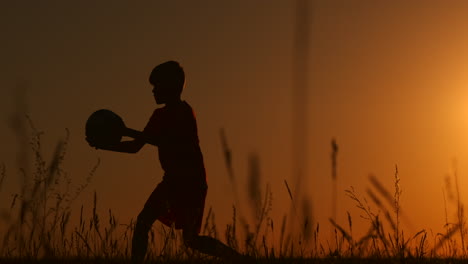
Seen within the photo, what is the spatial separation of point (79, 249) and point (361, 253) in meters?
2.18

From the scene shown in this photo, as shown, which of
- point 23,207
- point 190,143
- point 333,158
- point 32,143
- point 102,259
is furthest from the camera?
point 190,143

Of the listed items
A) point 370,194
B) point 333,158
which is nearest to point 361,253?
point 333,158

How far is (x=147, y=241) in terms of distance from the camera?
18.9 ft

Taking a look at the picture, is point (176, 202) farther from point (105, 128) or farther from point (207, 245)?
point (105, 128)

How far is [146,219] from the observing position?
5.89m

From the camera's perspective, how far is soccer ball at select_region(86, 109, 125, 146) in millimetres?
6223

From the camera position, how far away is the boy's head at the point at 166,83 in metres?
6.17

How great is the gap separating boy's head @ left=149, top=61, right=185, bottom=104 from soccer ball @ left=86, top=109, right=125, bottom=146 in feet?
1.31

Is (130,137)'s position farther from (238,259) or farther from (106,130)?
(238,259)

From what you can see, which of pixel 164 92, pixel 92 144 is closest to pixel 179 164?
pixel 164 92

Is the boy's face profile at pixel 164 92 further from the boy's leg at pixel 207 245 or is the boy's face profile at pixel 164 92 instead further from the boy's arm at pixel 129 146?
the boy's leg at pixel 207 245

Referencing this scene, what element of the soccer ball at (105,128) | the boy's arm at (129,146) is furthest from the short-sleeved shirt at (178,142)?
the soccer ball at (105,128)

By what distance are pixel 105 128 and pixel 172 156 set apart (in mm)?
635

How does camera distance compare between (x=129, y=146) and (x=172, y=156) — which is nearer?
(x=172, y=156)
